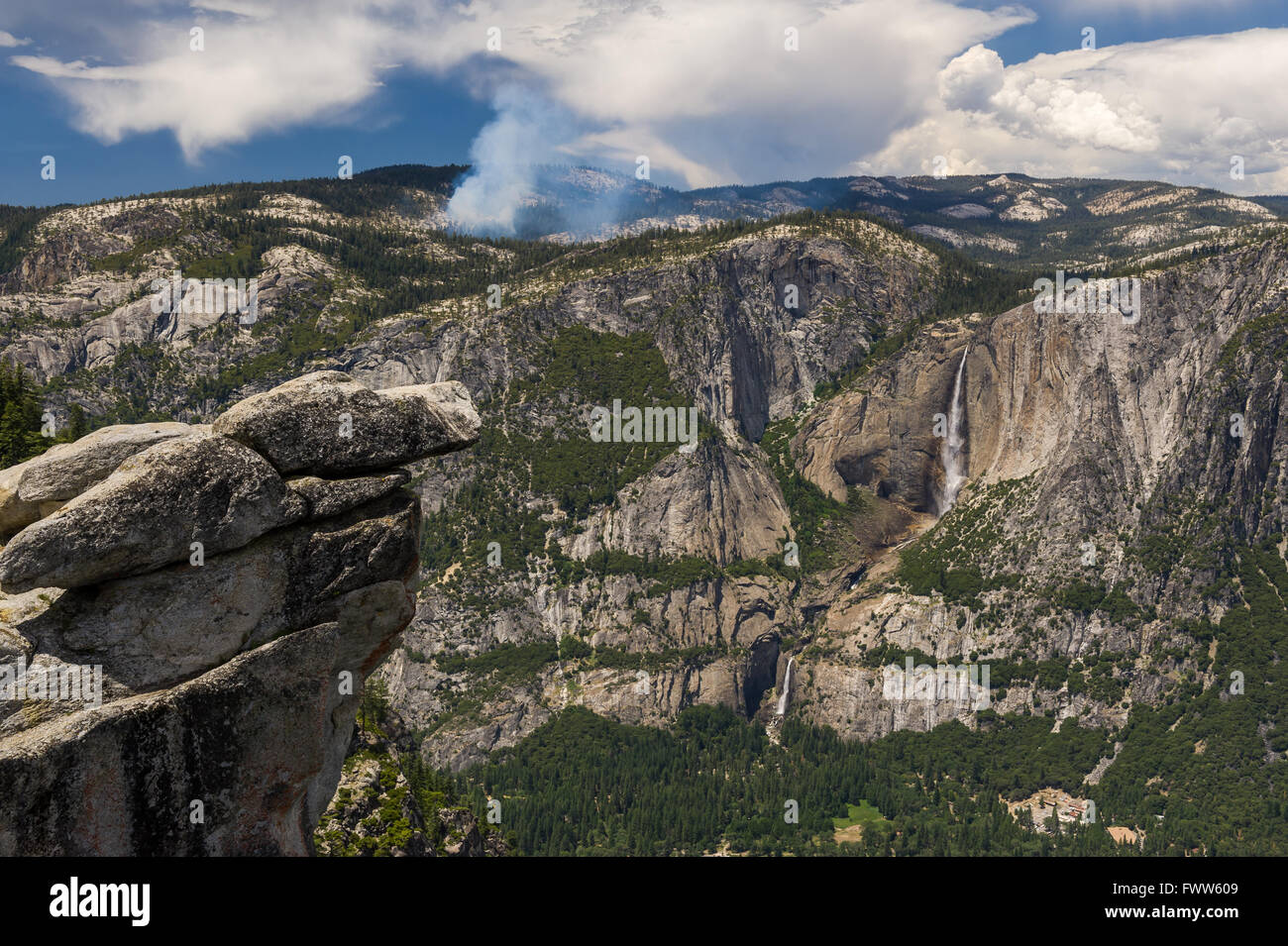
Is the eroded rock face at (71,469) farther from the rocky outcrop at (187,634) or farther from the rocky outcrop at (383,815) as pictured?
the rocky outcrop at (383,815)

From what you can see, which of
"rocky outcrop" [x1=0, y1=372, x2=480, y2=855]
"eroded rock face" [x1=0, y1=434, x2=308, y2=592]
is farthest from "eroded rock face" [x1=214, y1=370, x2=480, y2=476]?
"eroded rock face" [x1=0, y1=434, x2=308, y2=592]

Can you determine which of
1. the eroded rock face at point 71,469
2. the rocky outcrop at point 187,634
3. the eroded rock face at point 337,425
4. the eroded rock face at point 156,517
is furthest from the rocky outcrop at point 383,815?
the eroded rock face at point 337,425

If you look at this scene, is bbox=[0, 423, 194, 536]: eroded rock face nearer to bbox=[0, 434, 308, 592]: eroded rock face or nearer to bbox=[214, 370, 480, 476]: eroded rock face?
bbox=[214, 370, 480, 476]: eroded rock face

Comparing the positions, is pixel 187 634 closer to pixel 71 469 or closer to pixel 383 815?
pixel 71 469

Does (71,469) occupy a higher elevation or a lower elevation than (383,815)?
higher

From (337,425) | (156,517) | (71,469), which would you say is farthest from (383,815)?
(156,517)
